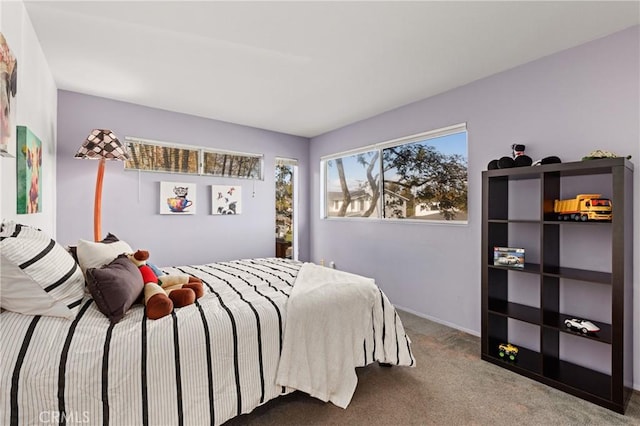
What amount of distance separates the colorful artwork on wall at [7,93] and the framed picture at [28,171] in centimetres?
20

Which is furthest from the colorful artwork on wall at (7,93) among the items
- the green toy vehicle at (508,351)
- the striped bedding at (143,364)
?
the green toy vehicle at (508,351)

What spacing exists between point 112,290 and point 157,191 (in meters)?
2.58

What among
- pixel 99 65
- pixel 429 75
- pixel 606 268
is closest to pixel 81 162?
pixel 99 65

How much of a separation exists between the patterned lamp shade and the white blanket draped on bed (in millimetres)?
2248

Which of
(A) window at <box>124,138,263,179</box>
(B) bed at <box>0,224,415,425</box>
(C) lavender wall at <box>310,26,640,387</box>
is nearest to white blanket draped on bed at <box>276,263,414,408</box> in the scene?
(B) bed at <box>0,224,415,425</box>

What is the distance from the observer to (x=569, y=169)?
6.99ft

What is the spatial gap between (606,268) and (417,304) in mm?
1810

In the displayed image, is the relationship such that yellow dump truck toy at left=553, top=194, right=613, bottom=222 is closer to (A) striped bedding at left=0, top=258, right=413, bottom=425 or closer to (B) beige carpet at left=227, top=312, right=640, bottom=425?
(B) beige carpet at left=227, top=312, right=640, bottom=425

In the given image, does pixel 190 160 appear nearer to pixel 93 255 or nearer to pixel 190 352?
pixel 93 255

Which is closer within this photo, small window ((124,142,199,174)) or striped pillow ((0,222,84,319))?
striped pillow ((0,222,84,319))

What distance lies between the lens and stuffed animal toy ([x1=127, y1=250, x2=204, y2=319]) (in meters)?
1.62

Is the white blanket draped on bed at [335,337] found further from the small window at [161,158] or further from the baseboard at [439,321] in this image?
the small window at [161,158]

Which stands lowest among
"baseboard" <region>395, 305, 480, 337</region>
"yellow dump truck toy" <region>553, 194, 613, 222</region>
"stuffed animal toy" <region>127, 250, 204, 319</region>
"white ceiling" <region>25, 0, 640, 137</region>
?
"baseboard" <region>395, 305, 480, 337</region>

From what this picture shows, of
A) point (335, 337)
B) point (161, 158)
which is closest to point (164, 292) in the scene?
point (335, 337)
